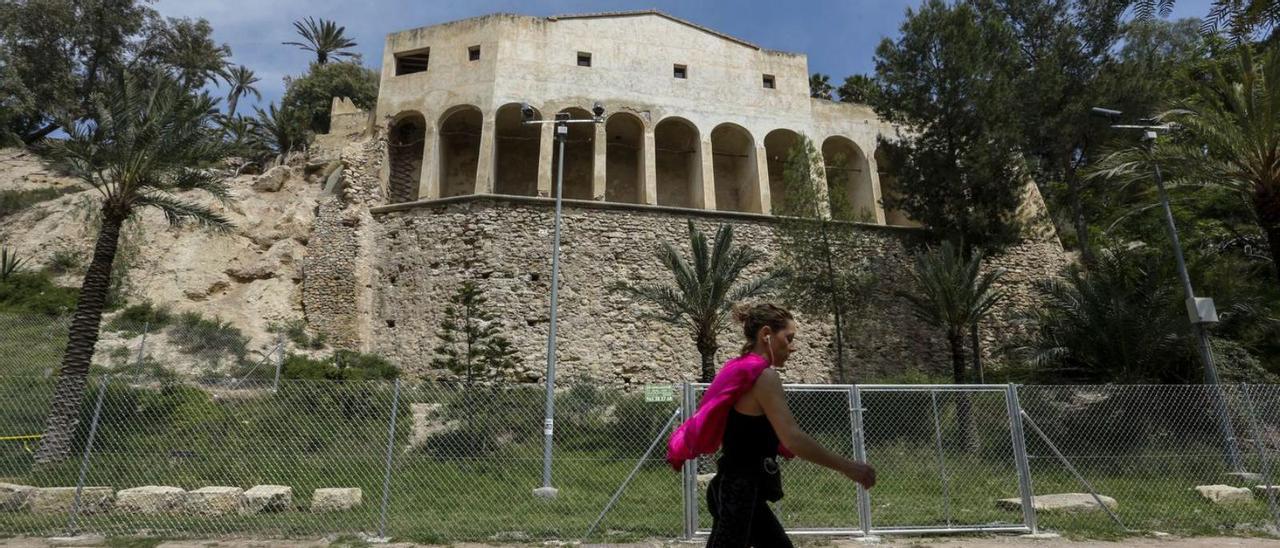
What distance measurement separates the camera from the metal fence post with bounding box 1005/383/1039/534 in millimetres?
7992

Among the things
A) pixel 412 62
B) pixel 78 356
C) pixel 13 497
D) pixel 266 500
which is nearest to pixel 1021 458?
pixel 266 500

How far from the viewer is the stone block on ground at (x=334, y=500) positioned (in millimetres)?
8508

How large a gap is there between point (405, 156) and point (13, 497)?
18.4m

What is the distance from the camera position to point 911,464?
9.80m

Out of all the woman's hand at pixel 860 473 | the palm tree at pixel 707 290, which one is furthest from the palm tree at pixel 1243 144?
the woman's hand at pixel 860 473

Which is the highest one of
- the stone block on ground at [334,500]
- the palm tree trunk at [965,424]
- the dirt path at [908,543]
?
the palm tree trunk at [965,424]

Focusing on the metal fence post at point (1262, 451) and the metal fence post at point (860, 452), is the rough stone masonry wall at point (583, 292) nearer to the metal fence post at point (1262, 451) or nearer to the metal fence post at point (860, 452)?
the metal fence post at point (1262, 451)

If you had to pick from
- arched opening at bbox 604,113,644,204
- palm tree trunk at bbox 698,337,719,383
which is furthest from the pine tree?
arched opening at bbox 604,113,644,204

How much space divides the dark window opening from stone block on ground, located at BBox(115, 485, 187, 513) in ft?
65.1

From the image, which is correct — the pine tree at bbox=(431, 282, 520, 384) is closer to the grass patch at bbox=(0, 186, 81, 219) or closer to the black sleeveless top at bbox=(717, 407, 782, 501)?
the black sleeveless top at bbox=(717, 407, 782, 501)

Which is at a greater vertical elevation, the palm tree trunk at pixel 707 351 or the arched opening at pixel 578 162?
the arched opening at pixel 578 162

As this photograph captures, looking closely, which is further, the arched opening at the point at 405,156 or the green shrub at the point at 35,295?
the arched opening at the point at 405,156

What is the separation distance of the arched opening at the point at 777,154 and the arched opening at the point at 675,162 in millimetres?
3015

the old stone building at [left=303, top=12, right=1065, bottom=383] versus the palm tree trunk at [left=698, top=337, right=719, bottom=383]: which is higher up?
the old stone building at [left=303, top=12, right=1065, bottom=383]
